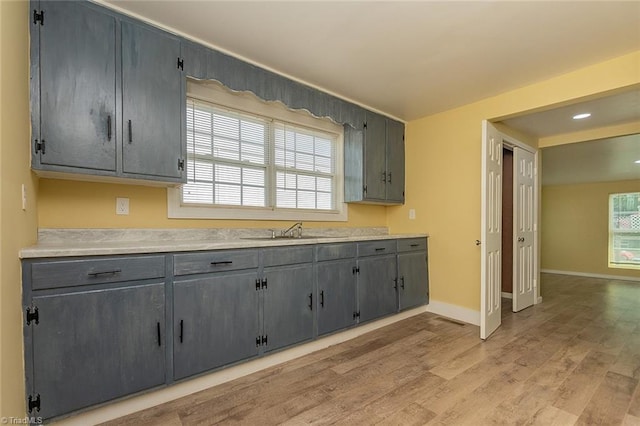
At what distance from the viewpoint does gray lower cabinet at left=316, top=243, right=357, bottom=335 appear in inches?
105

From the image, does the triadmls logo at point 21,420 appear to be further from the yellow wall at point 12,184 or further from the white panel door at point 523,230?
the white panel door at point 523,230

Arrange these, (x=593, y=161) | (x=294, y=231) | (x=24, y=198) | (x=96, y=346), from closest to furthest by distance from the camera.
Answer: (x=24, y=198) < (x=96, y=346) < (x=294, y=231) < (x=593, y=161)

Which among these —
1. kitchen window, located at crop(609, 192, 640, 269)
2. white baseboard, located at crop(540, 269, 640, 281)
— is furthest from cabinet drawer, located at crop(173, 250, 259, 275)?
kitchen window, located at crop(609, 192, 640, 269)

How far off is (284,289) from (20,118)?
6.09 feet

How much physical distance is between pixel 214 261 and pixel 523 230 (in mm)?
3931

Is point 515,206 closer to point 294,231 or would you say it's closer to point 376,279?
point 376,279

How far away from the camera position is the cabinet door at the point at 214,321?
193cm

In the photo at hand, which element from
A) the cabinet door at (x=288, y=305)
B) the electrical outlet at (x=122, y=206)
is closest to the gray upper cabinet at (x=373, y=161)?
the cabinet door at (x=288, y=305)

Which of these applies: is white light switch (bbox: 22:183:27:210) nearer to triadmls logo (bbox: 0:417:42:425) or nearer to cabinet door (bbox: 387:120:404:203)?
triadmls logo (bbox: 0:417:42:425)

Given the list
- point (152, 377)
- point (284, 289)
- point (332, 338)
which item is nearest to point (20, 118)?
point (152, 377)

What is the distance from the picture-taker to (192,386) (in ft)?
6.64

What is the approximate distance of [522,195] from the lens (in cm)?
406

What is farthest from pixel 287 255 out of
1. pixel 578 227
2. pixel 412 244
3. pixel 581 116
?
pixel 578 227

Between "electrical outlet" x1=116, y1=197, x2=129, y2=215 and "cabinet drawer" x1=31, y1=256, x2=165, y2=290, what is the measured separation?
62 centimetres
